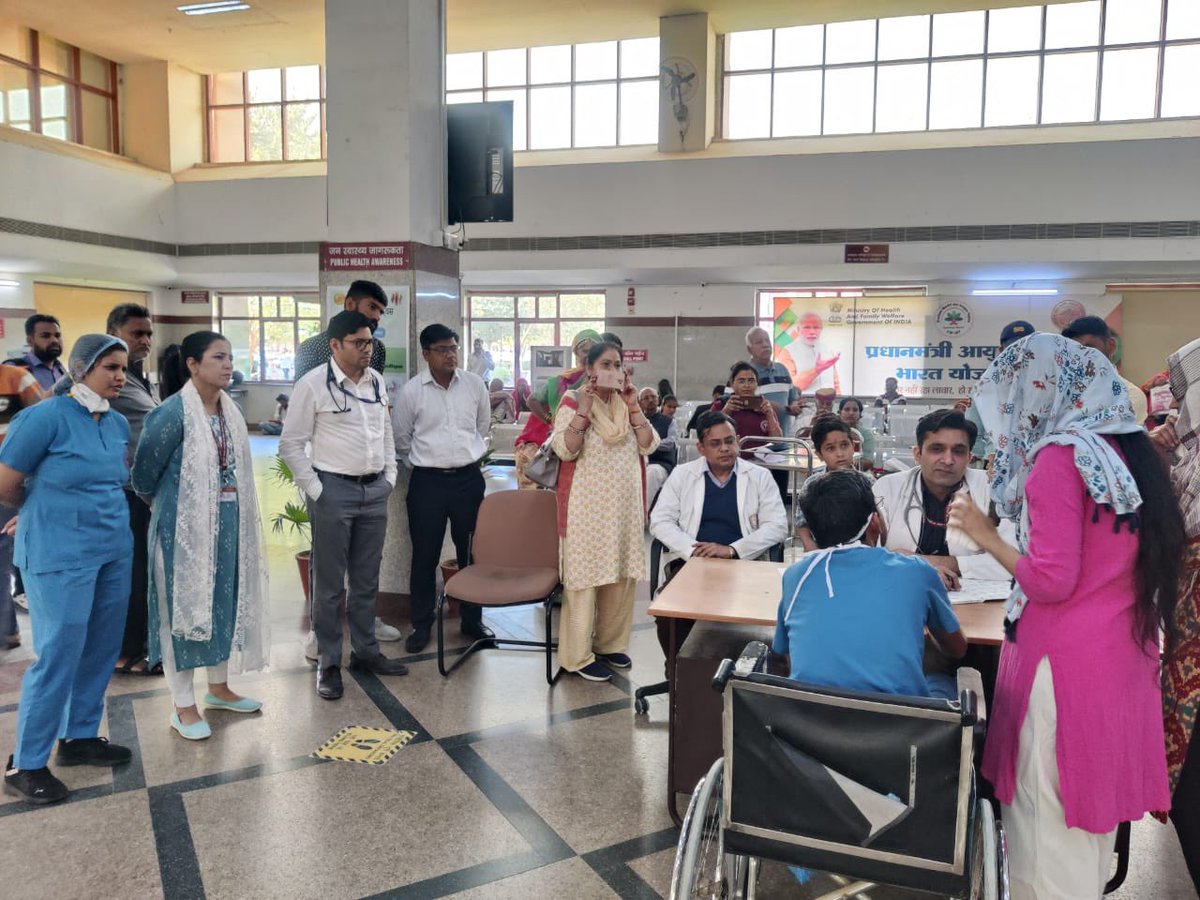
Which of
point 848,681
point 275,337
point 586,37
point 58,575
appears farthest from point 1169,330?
point 275,337

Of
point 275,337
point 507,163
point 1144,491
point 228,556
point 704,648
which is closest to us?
point 1144,491

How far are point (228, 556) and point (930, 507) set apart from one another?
2.50 meters

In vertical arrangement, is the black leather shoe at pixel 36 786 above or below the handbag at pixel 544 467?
below

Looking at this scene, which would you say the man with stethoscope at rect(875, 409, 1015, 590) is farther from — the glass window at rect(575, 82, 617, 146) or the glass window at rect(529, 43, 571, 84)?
the glass window at rect(529, 43, 571, 84)

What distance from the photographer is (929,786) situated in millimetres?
1581

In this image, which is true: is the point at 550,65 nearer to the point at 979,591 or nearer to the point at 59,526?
the point at 59,526

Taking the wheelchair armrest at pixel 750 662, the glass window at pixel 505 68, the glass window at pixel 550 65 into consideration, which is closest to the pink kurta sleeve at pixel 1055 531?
the wheelchair armrest at pixel 750 662

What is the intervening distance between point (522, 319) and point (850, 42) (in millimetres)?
6207

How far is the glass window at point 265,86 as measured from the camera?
12742mm

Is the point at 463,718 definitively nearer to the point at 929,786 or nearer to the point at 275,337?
the point at 929,786

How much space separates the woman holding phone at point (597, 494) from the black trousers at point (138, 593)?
6.02ft

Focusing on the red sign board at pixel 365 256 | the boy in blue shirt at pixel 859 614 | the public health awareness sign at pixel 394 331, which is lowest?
the boy in blue shirt at pixel 859 614

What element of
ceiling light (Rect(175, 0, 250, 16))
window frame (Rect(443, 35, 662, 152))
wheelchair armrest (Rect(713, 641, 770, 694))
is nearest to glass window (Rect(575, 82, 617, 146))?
window frame (Rect(443, 35, 662, 152))

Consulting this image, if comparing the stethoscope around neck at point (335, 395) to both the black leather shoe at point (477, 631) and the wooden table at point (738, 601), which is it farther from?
the wooden table at point (738, 601)
